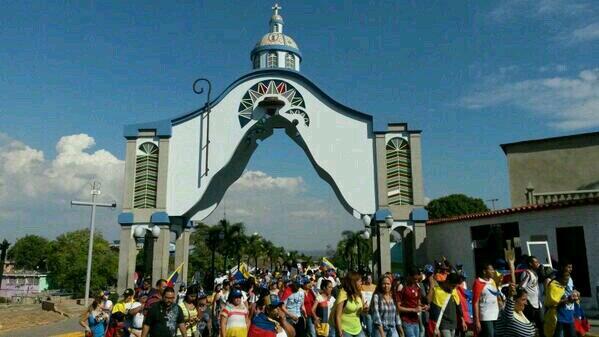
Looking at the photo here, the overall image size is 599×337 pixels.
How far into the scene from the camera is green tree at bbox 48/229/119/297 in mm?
38812

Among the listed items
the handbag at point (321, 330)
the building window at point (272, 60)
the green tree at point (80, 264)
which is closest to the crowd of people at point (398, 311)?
the handbag at point (321, 330)

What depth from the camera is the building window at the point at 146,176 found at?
74.0 feet

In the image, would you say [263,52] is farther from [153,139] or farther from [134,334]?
[134,334]

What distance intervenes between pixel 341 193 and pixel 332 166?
4.62 feet

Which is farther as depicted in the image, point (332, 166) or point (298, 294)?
point (332, 166)

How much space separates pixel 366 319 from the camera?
8.49 metres

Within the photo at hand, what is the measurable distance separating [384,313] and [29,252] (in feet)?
294

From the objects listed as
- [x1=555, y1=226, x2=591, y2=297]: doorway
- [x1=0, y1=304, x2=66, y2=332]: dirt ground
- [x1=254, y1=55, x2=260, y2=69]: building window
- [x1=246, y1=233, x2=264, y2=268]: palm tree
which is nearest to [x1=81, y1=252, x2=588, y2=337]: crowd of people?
[x1=555, y1=226, x2=591, y2=297]: doorway

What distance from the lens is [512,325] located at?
615 centimetres

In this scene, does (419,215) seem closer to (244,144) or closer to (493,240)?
(493,240)

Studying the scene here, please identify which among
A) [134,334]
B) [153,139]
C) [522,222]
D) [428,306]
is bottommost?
[134,334]

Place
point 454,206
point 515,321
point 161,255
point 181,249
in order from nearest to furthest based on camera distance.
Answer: point 515,321 < point 161,255 < point 181,249 < point 454,206

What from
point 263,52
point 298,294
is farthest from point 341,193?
point 298,294

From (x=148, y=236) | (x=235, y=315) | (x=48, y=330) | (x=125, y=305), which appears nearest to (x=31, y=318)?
(x=48, y=330)
